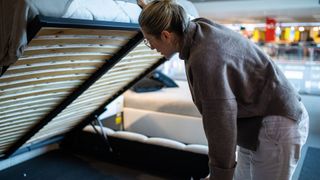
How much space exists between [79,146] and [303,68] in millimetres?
3616

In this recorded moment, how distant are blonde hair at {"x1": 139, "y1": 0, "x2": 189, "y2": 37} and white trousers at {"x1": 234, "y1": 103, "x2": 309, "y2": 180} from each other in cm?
56

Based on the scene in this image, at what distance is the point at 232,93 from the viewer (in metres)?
1.22

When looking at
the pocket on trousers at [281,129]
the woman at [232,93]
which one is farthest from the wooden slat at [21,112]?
the pocket on trousers at [281,129]

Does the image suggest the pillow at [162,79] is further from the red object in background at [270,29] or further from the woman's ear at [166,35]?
the woman's ear at [166,35]

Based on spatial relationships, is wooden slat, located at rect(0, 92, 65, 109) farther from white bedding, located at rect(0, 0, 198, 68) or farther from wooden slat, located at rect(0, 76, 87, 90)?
white bedding, located at rect(0, 0, 198, 68)

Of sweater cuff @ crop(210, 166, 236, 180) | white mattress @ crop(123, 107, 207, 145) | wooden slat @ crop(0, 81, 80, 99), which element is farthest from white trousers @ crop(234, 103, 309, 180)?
white mattress @ crop(123, 107, 207, 145)

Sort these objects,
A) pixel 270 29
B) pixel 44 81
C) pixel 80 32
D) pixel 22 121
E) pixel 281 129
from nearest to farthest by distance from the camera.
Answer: pixel 281 129 < pixel 80 32 < pixel 44 81 < pixel 22 121 < pixel 270 29

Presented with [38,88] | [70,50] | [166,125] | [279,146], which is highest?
[70,50]

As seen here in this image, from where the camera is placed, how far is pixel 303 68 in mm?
4934

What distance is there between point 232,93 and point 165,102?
2.98 m

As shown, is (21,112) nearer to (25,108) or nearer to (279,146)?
(25,108)

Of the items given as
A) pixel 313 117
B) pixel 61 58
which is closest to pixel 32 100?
pixel 61 58

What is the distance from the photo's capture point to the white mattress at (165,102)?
4.03 metres

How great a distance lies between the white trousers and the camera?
4.40 ft
